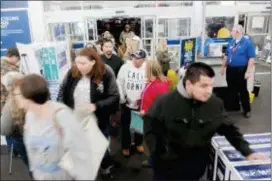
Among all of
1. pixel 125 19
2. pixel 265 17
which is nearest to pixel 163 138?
pixel 125 19

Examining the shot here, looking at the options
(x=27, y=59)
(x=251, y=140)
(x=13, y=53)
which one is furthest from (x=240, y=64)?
(x=13, y=53)

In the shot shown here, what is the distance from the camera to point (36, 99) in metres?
1.37

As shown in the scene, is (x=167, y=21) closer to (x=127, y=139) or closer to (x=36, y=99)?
(x=127, y=139)

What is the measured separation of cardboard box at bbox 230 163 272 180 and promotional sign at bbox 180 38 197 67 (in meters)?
2.76

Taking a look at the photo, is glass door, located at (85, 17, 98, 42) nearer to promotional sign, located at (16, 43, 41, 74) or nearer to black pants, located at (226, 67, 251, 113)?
black pants, located at (226, 67, 251, 113)

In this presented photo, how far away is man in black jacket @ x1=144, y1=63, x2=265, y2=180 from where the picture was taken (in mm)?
1455

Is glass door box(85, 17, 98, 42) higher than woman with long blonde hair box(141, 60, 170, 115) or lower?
higher

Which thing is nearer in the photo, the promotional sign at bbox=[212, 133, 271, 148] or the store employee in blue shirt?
the promotional sign at bbox=[212, 133, 271, 148]

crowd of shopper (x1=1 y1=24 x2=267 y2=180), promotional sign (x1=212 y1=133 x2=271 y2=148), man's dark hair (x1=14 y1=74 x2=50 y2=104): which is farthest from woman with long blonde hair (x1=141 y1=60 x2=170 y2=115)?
man's dark hair (x1=14 y1=74 x2=50 y2=104)

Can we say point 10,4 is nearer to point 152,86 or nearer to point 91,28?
point 91,28

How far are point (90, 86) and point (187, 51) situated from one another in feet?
8.46

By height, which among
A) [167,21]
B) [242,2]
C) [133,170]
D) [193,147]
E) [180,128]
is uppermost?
[242,2]

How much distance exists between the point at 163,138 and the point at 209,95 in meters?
0.37

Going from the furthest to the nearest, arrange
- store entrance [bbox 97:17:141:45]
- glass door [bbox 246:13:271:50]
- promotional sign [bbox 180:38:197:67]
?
glass door [bbox 246:13:271:50] < store entrance [bbox 97:17:141:45] < promotional sign [bbox 180:38:197:67]
